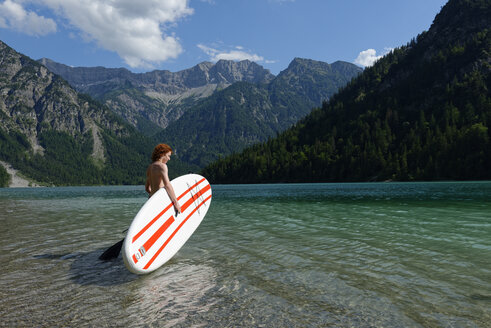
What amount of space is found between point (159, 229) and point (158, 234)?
0.53 ft

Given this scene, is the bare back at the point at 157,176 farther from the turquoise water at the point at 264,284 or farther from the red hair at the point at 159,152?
the turquoise water at the point at 264,284

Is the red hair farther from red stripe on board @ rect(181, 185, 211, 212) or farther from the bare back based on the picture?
red stripe on board @ rect(181, 185, 211, 212)

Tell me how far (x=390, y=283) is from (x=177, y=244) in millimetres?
6275

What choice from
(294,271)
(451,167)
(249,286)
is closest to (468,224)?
(294,271)

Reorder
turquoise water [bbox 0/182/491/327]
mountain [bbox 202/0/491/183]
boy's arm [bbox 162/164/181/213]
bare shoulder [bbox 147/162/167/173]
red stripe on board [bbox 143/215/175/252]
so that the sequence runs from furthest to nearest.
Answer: mountain [bbox 202/0/491/183], boy's arm [bbox 162/164/181/213], bare shoulder [bbox 147/162/167/173], red stripe on board [bbox 143/215/175/252], turquoise water [bbox 0/182/491/327]

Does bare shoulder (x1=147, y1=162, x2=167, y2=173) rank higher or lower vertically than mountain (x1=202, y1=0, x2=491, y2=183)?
lower

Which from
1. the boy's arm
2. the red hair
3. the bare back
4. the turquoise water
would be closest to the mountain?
the turquoise water

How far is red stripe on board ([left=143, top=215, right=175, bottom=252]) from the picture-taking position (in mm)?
8630

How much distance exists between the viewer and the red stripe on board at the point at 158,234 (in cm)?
863

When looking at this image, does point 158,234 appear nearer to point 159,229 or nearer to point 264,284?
point 159,229

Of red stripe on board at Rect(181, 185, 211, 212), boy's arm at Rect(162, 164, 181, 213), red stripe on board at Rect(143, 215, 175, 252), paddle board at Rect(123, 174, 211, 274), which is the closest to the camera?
paddle board at Rect(123, 174, 211, 274)

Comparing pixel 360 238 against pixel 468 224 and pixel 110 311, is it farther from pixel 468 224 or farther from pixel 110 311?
pixel 110 311

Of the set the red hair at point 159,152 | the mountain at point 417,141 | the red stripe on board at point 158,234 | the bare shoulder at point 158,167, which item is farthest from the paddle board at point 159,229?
the mountain at point 417,141

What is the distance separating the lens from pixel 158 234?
30.3 feet
